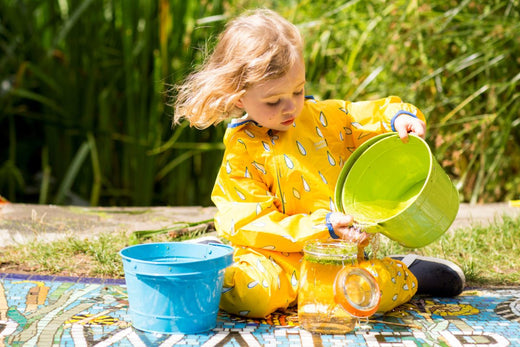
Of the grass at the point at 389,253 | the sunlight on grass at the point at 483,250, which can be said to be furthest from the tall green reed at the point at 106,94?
the sunlight on grass at the point at 483,250

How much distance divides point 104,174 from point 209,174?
593mm

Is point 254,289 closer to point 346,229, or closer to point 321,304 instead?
point 321,304

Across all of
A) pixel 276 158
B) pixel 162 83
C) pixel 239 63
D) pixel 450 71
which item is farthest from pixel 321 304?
pixel 162 83

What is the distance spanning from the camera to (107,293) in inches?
74.4

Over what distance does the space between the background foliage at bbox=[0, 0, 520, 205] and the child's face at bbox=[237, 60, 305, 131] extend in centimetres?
154

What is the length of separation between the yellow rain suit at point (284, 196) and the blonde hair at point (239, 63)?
10 centimetres

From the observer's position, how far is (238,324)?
1.68 metres

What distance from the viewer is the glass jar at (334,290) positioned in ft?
5.17

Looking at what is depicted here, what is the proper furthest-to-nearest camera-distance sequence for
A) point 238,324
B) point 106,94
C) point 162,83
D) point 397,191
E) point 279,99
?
point 106,94, point 162,83, point 397,191, point 279,99, point 238,324

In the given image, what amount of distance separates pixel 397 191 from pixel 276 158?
362 millimetres

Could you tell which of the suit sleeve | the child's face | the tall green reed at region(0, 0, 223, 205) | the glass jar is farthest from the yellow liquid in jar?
the tall green reed at region(0, 0, 223, 205)

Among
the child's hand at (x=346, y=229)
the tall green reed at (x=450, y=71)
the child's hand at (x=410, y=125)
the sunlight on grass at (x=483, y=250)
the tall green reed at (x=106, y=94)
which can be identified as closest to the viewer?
the child's hand at (x=346, y=229)

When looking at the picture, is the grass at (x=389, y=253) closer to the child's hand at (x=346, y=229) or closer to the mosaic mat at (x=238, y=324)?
the mosaic mat at (x=238, y=324)

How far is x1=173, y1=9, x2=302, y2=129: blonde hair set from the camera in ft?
5.80
